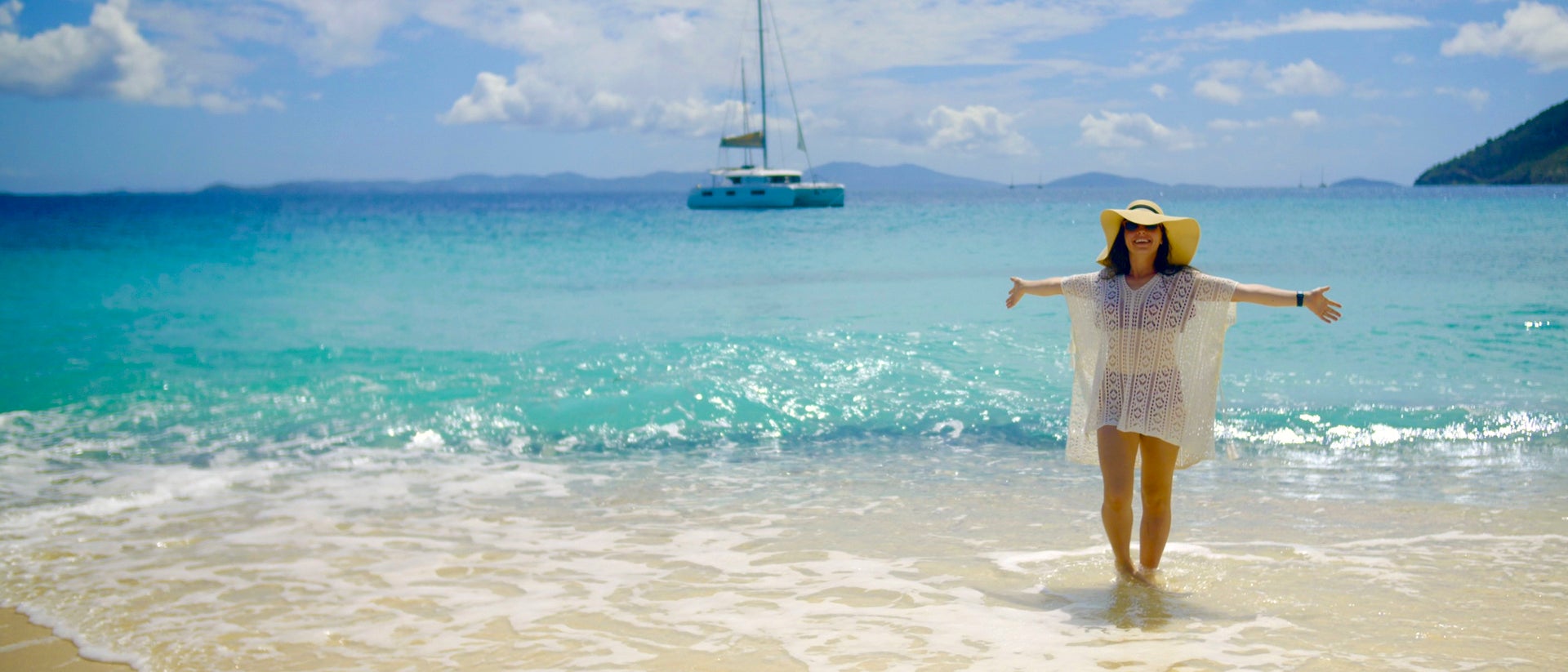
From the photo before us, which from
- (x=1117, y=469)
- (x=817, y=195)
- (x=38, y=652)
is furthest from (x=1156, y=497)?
(x=817, y=195)

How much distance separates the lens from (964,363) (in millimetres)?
11203

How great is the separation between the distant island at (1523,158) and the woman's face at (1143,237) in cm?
12548

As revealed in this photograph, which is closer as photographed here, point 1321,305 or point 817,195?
point 1321,305

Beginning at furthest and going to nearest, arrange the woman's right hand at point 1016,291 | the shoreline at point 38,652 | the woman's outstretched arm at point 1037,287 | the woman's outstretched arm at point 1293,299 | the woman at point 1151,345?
the woman's right hand at point 1016,291, the woman's outstretched arm at point 1037,287, the woman at point 1151,345, the shoreline at point 38,652, the woman's outstretched arm at point 1293,299

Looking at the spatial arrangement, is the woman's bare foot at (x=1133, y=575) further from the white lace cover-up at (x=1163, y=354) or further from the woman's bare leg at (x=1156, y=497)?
Answer: the white lace cover-up at (x=1163, y=354)

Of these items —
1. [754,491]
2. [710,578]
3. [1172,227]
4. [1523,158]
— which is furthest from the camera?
[1523,158]

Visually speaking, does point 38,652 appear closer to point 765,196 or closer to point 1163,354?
point 1163,354

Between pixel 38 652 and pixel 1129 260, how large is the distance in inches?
196

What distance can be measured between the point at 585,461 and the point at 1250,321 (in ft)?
32.3

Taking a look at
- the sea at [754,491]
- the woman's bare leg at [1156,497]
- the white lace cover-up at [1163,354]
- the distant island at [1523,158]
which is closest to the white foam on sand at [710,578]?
the sea at [754,491]

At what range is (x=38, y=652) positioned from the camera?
426cm

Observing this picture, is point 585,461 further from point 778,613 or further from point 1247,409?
point 1247,409

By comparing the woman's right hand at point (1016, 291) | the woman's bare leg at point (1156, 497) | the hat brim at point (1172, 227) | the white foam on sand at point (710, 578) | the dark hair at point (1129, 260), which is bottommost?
the white foam on sand at point (710, 578)

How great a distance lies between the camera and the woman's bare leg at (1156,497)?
Result: 14.3 ft
